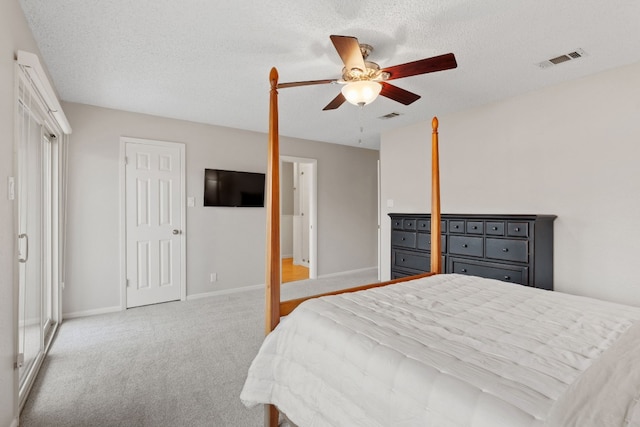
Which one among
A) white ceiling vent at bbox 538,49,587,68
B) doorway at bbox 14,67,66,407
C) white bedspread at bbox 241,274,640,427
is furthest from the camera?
white ceiling vent at bbox 538,49,587,68

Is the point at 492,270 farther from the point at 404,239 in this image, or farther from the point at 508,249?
the point at 404,239

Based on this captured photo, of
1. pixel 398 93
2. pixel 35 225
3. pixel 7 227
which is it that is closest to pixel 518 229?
pixel 398 93

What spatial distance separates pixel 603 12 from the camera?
6.51 ft

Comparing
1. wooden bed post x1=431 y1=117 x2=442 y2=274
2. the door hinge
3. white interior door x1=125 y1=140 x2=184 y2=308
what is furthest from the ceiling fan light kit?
white interior door x1=125 y1=140 x2=184 y2=308

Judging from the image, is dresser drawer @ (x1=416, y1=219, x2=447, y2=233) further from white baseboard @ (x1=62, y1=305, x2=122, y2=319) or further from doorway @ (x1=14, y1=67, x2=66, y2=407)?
white baseboard @ (x1=62, y1=305, x2=122, y2=319)

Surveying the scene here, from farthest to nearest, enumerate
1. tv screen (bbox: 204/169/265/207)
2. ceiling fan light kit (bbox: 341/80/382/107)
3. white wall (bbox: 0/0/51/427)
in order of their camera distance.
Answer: tv screen (bbox: 204/169/265/207), ceiling fan light kit (bbox: 341/80/382/107), white wall (bbox: 0/0/51/427)

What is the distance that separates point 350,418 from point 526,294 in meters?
1.33

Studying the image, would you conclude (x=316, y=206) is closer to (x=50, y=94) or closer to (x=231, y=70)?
(x=231, y=70)

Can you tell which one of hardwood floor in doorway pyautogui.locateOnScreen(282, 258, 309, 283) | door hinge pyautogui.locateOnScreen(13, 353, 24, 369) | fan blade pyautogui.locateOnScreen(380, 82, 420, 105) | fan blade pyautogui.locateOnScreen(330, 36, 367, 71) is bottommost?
hardwood floor in doorway pyautogui.locateOnScreen(282, 258, 309, 283)

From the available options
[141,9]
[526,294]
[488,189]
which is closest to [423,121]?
[488,189]

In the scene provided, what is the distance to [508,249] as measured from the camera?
3.10m

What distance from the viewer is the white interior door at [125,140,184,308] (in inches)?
152

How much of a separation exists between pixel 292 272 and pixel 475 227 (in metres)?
3.74

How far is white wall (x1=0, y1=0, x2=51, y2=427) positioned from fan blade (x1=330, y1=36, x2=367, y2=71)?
1763mm
